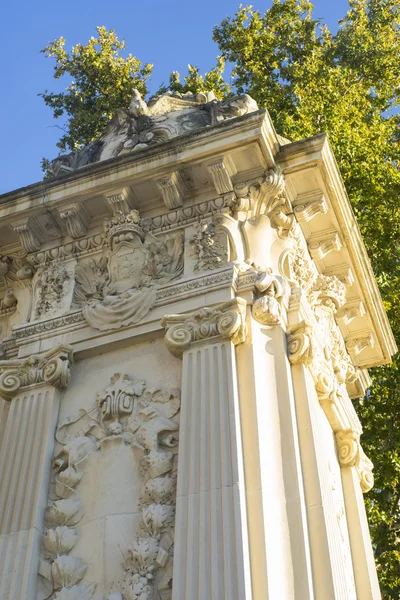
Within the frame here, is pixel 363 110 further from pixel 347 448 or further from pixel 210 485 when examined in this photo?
pixel 210 485

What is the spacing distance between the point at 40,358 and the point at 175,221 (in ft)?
8.42

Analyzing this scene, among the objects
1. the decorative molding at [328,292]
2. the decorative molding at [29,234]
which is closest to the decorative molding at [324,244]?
the decorative molding at [328,292]

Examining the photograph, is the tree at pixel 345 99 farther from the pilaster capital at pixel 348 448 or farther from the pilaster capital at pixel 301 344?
the pilaster capital at pixel 301 344

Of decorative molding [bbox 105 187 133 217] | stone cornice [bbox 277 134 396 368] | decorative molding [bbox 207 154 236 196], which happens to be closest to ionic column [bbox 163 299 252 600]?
decorative molding [bbox 207 154 236 196]

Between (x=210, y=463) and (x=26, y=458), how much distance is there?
2358mm

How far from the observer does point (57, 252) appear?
11.6 m

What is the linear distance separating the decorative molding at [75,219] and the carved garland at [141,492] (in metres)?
2.55

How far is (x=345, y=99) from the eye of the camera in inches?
850

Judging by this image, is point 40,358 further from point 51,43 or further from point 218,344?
point 51,43

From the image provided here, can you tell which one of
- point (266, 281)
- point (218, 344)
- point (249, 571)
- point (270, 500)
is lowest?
point (249, 571)

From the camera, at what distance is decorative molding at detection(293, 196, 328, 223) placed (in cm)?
1147

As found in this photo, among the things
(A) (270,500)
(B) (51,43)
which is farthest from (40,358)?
(B) (51,43)

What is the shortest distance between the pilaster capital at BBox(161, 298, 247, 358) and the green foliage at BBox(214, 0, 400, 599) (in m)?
8.22

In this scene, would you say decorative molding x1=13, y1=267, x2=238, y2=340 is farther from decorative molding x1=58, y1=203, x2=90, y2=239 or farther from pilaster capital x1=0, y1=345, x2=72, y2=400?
decorative molding x1=58, y1=203, x2=90, y2=239
